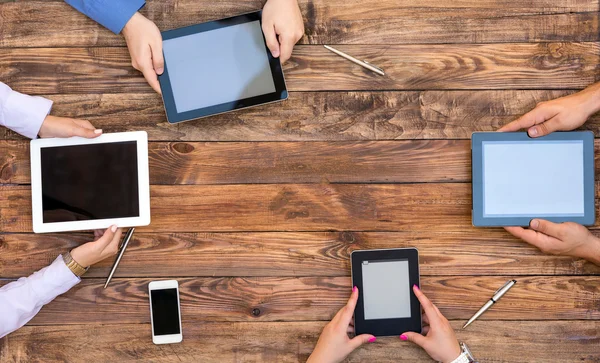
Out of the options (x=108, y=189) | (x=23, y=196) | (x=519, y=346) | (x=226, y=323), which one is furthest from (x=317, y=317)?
(x=23, y=196)

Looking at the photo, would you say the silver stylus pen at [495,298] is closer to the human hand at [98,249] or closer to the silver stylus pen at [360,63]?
the silver stylus pen at [360,63]

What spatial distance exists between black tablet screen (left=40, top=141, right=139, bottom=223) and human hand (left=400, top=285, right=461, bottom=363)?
2.75ft

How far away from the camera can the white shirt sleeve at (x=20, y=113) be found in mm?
1456

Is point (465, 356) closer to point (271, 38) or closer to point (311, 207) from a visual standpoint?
point (311, 207)

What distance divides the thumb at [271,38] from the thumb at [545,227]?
853mm

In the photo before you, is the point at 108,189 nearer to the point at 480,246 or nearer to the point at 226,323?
the point at 226,323

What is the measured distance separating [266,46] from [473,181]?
0.69 meters

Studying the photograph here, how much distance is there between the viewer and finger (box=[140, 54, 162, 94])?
1444mm

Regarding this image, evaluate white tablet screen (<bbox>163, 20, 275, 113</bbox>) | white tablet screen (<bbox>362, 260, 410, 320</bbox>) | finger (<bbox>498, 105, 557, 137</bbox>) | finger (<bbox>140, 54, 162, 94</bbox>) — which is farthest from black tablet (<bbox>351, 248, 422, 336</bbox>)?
finger (<bbox>140, 54, 162, 94</bbox>)

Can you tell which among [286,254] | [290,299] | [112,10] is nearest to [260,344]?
[290,299]

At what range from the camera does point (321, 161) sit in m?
1.52

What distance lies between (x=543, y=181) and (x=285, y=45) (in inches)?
31.9

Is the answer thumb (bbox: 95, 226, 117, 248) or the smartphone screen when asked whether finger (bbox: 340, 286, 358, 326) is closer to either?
the smartphone screen

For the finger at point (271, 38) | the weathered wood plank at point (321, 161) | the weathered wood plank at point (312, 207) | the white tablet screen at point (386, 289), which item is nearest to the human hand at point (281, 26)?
the finger at point (271, 38)
